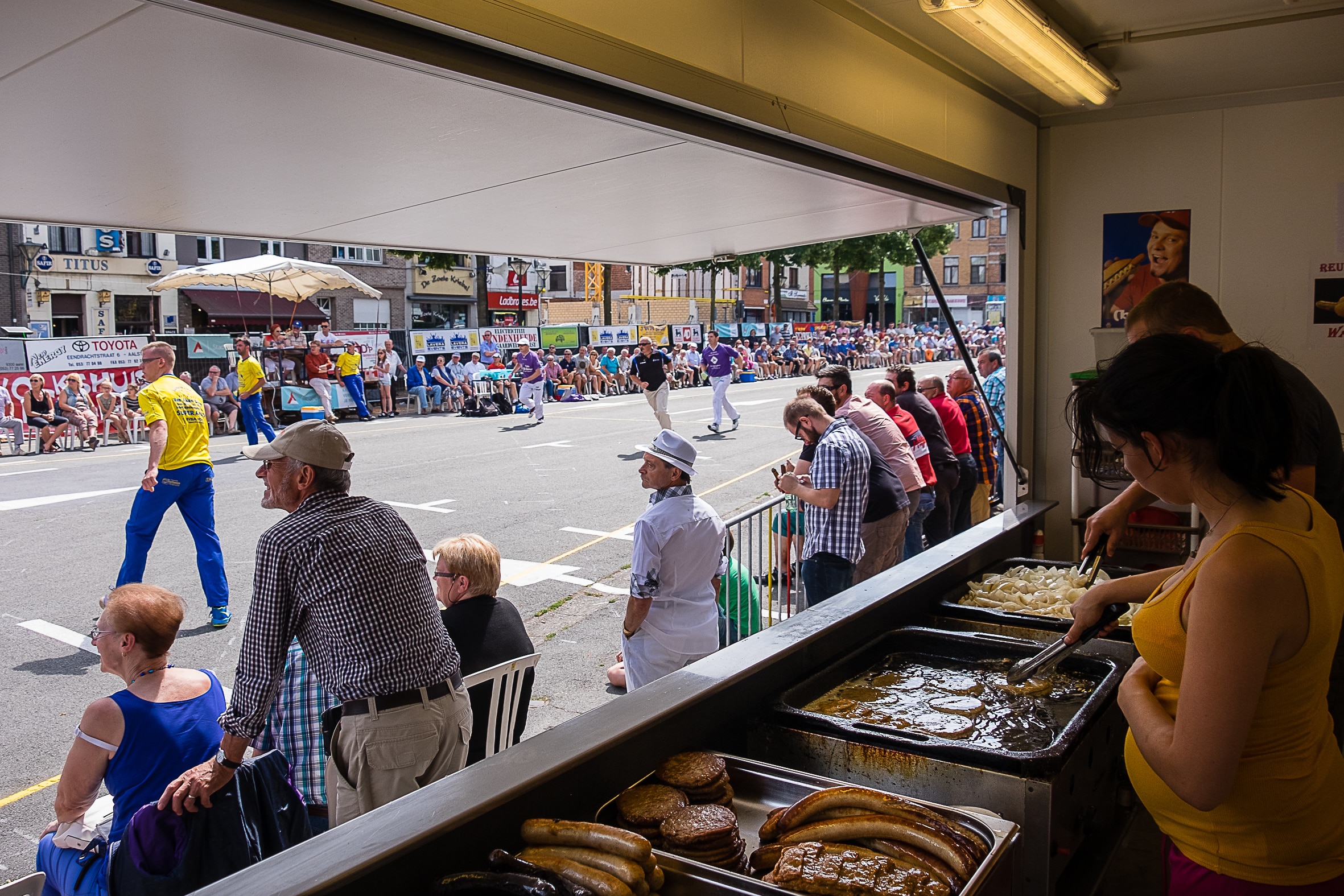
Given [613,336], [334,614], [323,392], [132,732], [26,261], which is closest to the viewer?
[334,614]

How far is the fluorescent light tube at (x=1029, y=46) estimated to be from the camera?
9.70 feet

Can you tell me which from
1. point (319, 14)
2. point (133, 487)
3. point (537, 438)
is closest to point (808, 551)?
point (319, 14)

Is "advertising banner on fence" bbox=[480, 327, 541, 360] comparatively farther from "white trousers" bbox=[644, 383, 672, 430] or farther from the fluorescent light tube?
the fluorescent light tube

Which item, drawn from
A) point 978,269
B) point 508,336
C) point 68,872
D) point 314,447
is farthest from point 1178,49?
point 978,269

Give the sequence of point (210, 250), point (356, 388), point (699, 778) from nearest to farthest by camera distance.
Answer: point (699, 778)
point (356, 388)
point (210, 250)

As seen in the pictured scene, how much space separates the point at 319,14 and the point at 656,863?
165 centimetres

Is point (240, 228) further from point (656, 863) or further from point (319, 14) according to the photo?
point (656, 863)

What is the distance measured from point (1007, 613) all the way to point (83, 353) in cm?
1951

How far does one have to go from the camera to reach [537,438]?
59.9ft

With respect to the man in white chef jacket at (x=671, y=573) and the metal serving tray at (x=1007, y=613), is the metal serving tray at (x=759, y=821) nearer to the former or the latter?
the metal serving tray at (x=1007, y=613)

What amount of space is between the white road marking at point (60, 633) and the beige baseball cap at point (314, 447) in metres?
4.31

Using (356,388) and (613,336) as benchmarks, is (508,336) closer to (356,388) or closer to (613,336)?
(613,336)

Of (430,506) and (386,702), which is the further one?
(430,506)

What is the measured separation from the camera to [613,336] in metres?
31.9
